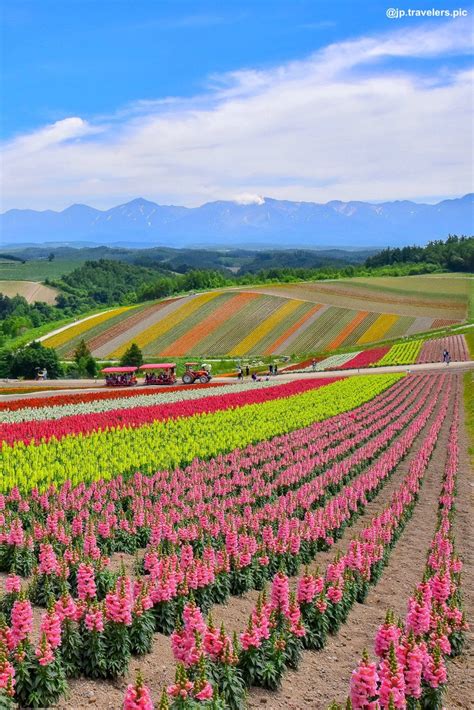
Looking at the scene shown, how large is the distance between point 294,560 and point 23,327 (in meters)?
123

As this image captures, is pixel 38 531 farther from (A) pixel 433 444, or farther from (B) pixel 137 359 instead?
(B) pixel 137 359

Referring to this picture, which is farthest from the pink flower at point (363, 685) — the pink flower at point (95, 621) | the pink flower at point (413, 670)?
the pink flower at point (95, 621)

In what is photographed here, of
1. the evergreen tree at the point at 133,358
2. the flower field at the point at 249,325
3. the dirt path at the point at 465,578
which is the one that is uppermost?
the flower field at the point at 249,325

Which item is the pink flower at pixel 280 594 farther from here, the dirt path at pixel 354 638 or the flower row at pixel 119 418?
the flower row at pixel 119 418

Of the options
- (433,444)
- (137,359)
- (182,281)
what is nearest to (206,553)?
(433,444)

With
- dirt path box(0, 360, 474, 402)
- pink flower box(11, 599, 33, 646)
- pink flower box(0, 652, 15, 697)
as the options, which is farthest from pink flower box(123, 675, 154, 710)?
dirt path box(0, 360, 474, 402)

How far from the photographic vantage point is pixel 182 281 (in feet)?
542

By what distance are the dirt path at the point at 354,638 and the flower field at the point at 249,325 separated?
69.2 m

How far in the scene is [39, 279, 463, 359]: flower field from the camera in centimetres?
8944

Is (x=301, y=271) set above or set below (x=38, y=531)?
above

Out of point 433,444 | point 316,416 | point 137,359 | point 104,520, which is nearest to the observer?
point 104,520

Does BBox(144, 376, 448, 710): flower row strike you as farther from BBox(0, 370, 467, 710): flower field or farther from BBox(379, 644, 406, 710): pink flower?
BBox(379, 644, 406, 710): pink flower

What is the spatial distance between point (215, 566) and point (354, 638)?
259 cm

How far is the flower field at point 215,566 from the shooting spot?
795cm
